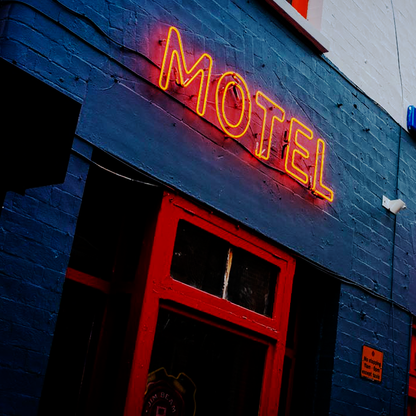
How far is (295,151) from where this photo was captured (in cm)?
529

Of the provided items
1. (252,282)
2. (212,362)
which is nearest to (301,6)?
(252,282)

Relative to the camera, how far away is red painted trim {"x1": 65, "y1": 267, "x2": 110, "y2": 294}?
3.92 meters

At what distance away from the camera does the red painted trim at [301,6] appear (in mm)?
6108

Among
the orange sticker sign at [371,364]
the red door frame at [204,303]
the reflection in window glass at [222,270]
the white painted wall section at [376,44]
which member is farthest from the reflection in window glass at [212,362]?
the white painted wall section at [376,44]

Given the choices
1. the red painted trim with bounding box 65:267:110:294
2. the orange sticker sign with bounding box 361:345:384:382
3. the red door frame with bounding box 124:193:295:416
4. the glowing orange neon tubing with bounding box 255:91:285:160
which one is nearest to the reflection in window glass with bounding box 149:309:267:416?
the red door frame with bounding box 124:193:295:416

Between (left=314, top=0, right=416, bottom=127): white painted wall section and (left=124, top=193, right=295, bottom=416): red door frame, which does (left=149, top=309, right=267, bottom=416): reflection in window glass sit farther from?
(left=314, top=0, right=416, bottom=127): white painted wall section

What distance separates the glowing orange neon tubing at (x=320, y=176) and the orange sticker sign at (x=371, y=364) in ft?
4.75

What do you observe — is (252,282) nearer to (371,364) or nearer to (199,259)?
(199,259)

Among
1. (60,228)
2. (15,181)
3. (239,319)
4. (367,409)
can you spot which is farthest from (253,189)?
(15,181)

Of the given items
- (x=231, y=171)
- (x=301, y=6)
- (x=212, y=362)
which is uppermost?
(x=301, y=6)

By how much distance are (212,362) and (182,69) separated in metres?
2.18

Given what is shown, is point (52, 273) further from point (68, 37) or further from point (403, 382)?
point (403, 382)

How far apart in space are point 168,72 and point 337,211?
2.24 m

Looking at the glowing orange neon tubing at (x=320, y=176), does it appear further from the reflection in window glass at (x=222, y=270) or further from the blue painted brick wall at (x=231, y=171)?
the reflection in window glass at (x=222, y=270)
